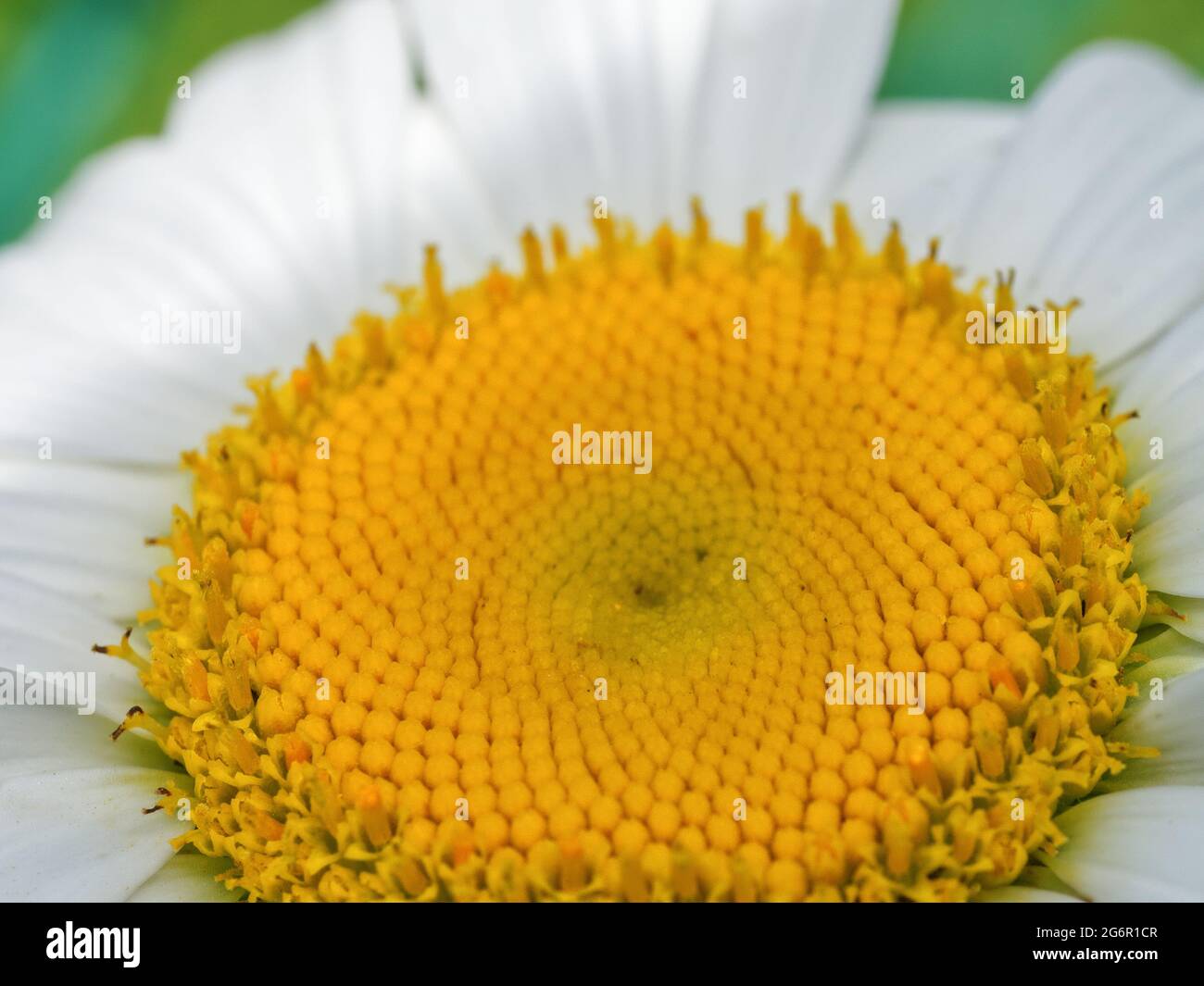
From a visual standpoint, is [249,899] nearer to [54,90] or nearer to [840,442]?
[840,442]

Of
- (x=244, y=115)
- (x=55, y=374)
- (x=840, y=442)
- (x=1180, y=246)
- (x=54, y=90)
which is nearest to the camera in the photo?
(x=840, y=442)

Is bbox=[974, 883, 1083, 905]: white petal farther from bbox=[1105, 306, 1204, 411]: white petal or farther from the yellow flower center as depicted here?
bbox=[1105, 306, 1204, 411]: white petal

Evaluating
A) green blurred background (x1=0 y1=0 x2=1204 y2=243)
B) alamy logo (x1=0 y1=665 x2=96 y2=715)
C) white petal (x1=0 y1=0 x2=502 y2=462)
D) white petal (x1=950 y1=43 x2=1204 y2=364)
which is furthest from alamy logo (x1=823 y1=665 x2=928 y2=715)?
green blurred background (x1=0 y1=0 x2=1204 y2=243)

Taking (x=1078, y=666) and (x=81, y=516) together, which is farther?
(x=81, y=516)

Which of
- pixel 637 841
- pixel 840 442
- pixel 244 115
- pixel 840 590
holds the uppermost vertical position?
pixel 244 115

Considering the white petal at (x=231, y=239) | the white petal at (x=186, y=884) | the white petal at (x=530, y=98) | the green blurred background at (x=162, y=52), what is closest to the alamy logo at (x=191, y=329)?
Answer: the white petal at (x=231, y=239)

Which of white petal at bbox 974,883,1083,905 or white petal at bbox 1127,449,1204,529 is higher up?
white petal at bbox 1127,449,1204,529
